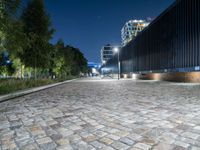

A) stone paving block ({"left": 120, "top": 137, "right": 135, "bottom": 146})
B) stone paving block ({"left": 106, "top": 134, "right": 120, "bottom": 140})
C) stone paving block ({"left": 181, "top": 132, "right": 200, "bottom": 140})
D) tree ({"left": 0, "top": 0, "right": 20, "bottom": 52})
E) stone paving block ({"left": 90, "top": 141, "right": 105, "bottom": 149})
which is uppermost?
tree ({"left": 0, "top": 0, "right": 20, "bottom": 52})

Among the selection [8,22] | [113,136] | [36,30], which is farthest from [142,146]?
[36,30]

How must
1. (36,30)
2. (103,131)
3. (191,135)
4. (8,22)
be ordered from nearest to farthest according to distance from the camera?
1. (191,135)
2. (103,131)
3. (8,22)
4. (36,30)

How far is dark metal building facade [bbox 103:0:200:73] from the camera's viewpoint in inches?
737

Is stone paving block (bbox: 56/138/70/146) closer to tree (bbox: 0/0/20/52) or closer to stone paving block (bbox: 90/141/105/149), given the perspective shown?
stone paving block (bbox: 90/141/105/149)

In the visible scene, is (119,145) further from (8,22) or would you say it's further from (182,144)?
(8,22)

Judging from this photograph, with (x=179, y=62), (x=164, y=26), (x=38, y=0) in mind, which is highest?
(x=38, y=0)

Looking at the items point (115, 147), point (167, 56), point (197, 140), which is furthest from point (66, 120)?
point (167, 56)

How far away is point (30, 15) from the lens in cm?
1938

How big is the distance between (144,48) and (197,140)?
33.3 m

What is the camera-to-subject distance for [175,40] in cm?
2241

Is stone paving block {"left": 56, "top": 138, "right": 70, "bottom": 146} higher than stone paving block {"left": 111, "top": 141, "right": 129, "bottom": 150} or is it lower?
higher

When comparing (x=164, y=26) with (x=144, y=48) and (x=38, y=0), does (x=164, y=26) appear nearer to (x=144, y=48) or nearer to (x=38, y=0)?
(x=144, y=48)

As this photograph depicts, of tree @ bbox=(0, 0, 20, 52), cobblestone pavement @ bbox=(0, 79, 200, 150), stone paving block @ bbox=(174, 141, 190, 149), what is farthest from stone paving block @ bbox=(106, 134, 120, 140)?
tree @ bbox=(0, 0, 20, 52)

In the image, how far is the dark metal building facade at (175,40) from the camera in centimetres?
1872
